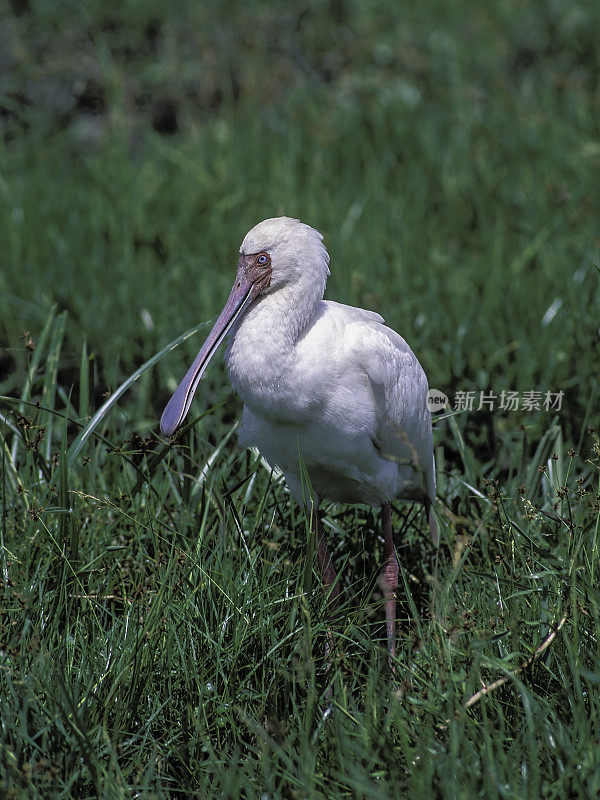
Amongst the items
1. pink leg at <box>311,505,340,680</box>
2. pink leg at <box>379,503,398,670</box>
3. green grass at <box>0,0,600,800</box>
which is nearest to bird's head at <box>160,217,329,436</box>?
green grass at <box>0,0,600,800</box>

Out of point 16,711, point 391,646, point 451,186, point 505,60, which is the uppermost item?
point 505,60

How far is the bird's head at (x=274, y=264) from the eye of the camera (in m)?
2.87

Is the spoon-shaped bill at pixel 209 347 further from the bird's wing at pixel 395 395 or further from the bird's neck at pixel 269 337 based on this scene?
the bird's wing at pixel 395 395

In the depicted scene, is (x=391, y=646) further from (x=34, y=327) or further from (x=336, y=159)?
(x=336, y=159)

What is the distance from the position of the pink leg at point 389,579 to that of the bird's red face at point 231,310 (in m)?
0.73

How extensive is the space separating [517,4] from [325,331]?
5.93 metres

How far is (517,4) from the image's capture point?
25.6ft

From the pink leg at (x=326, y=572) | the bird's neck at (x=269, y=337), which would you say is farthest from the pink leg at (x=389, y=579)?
the bird's neck at (x=269, y=337)

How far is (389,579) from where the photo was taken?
3.05 metres

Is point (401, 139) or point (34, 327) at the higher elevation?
point (401, 139)

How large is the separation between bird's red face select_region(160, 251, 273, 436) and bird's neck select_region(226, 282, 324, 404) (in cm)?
5

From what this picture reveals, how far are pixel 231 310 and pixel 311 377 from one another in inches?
13.5

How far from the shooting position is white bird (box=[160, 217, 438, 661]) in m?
2.79

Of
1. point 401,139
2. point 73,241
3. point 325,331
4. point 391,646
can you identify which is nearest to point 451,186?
point 401,139
